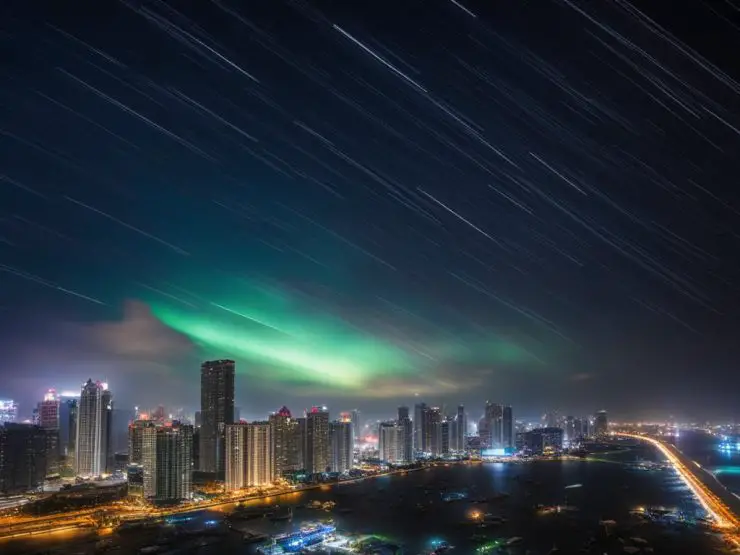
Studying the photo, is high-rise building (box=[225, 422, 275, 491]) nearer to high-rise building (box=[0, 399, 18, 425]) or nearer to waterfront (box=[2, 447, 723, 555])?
A: waterfront (box=[2, 447, 723, 555])

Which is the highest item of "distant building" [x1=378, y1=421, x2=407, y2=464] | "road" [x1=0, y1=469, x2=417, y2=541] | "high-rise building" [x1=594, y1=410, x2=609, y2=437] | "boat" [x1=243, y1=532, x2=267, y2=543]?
"boat" [x1=243, y1=532, x2=267, y2=543]

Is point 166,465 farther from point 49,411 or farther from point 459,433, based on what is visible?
point 459,433

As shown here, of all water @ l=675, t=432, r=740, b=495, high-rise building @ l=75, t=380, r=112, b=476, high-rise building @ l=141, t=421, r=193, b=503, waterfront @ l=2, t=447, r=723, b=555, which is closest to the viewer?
waterfront @ l=2, t=447, r=723, b=555

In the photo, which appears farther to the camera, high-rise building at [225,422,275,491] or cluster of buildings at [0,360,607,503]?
high-rise building at [225,422,275,491]

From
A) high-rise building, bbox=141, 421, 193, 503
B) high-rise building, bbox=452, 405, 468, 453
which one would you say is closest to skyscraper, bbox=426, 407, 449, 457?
high-rise building, bbox=452, 405, 468, 453

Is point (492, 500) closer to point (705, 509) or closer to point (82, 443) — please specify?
point (705, 509)

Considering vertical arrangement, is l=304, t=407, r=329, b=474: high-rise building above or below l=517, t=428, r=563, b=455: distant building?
above

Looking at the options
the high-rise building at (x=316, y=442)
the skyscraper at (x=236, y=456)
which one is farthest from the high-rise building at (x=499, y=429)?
the skyscraper at (x=236, y=456)

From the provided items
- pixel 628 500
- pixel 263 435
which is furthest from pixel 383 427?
pixel 628 500
